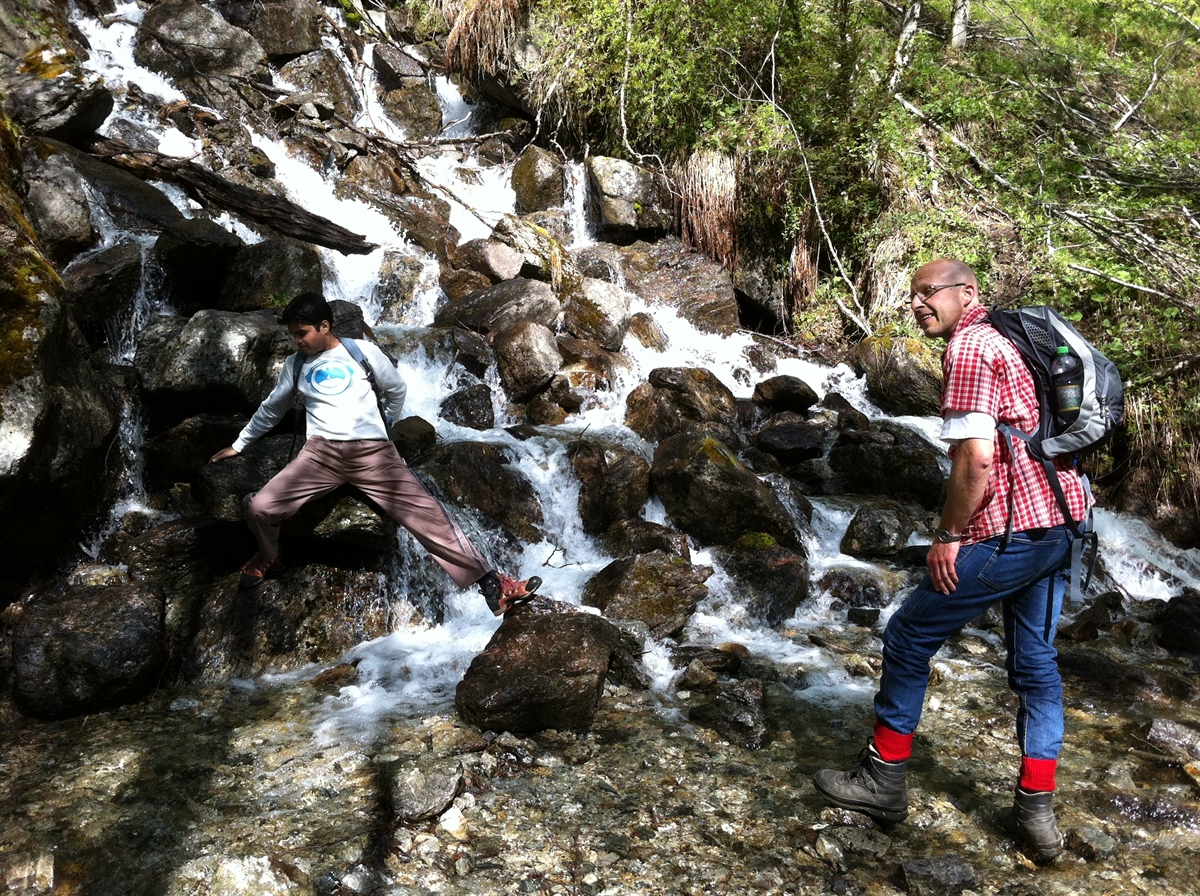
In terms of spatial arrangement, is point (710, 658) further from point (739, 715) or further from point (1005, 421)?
point (1005, 421)

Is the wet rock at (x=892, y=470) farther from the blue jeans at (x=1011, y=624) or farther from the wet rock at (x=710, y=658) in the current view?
the blue jeans at (x=1011, y=624)

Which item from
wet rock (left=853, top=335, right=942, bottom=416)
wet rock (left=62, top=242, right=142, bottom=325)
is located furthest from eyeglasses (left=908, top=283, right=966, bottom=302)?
wet rock (left=853, top=335, right=942, bottom=416)

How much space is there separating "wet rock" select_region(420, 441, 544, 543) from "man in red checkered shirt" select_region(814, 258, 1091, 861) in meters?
4.11

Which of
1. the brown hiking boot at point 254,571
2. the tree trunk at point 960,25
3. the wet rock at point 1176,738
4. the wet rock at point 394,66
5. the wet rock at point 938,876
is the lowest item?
the brown hiking boot at point 254,571

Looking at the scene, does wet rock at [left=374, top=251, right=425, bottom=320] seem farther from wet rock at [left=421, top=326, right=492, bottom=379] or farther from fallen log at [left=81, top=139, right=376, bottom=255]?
wet rock at [left=421, top=326, right=492, bottom=379]

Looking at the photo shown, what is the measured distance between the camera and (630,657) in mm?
4844

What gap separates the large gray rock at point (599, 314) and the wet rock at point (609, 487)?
10.2 feet

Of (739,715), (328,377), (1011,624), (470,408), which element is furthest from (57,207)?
(1011,624)

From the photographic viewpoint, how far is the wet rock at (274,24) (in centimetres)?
1378

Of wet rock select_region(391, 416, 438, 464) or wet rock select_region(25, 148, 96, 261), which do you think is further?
wet rock select_region(25, 148, 96, 261)

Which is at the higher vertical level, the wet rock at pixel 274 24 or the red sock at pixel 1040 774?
the wet rock at pixel 274 24

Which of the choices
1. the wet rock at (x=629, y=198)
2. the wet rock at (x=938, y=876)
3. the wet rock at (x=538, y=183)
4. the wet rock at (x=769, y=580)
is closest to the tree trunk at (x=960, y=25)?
the wet rock at (x=629, y=198)

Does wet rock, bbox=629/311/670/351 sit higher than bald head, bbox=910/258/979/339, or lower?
lower

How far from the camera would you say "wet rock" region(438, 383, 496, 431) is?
8.17 metres
